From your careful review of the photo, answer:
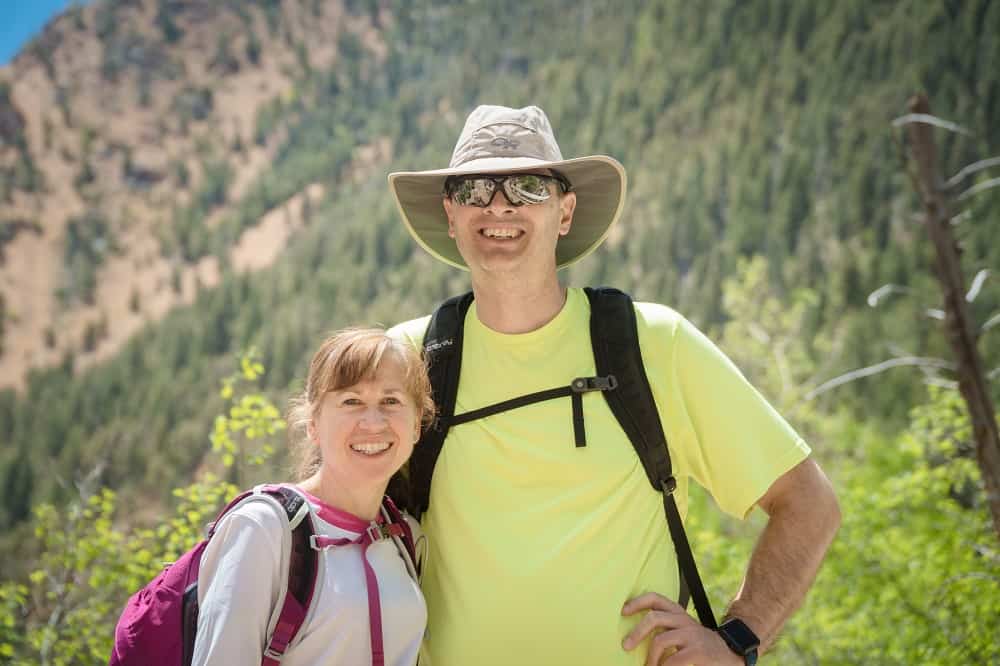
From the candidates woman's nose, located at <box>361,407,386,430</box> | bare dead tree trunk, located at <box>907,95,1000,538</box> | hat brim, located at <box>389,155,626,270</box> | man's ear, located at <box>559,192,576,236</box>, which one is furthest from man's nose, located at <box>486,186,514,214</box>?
bare dead tree trunk, located at <box>907,95,1000,538</box>

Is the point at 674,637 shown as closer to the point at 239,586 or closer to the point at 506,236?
the point at 239,586

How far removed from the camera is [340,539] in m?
2.24

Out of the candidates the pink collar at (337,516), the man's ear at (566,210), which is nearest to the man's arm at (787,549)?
the pink collar at (337,516)

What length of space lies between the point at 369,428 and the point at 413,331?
1.92ft

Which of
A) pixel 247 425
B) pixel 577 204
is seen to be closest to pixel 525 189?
pixel 577 204

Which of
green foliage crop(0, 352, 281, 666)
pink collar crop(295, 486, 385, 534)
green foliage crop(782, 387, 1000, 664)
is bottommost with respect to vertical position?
green foliage crop(782, 387, 1000, 664)

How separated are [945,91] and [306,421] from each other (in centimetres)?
7953

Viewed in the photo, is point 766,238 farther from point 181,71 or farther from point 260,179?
point 181,71

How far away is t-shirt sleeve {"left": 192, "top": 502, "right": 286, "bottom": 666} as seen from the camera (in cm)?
200

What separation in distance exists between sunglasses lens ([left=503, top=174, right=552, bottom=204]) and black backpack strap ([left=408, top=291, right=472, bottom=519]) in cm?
39

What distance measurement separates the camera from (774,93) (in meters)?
94.4

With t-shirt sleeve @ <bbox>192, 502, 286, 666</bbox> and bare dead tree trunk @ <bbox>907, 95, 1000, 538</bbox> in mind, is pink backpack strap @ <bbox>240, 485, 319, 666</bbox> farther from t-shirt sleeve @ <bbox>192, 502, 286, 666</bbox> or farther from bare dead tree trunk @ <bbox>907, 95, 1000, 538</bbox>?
bare dead tree trunk @ <bbox>907, 95, 1000, 538</bbox>

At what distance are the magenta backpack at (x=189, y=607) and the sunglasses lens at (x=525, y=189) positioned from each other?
103 centimetres

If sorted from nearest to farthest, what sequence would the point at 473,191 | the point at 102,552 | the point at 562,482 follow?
the point at 562,482, the point at 473,191, the point at 102,552
